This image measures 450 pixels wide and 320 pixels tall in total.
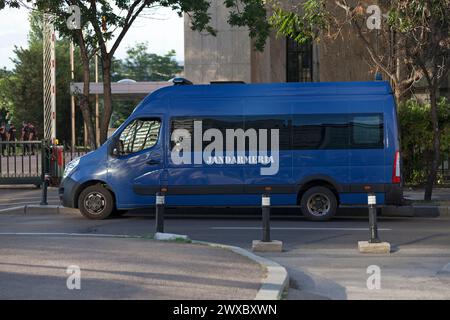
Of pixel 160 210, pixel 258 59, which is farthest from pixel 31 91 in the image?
pixel 160 210

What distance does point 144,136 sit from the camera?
680 inches

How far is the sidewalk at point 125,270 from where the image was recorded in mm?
8031

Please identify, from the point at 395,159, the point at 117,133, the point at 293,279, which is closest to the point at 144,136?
the point at 117,133

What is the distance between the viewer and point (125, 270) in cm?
927

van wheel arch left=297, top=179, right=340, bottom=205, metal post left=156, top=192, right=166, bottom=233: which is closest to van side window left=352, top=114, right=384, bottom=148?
van wheel arch left=297, top=179, right=340, bottom=205

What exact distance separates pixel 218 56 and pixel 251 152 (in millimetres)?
15498

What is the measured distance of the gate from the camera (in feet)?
79.7

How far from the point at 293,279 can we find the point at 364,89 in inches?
300

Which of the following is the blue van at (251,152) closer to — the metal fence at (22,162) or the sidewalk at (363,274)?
the sidewalk at (363,274)

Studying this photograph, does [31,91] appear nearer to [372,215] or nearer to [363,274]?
[372,215]

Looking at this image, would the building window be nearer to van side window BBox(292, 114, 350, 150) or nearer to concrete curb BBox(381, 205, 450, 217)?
concrete curb BBox(381, 205, 450, 217)

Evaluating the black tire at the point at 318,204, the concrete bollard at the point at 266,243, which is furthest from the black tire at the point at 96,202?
the concrete bollard at the point at 266,243

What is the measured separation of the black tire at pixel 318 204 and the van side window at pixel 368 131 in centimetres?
112

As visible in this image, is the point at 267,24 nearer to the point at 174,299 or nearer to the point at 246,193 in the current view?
the point at 246,193
